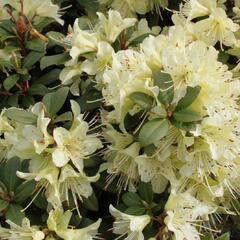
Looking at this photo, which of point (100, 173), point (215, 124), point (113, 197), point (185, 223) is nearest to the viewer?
point (215, 124)

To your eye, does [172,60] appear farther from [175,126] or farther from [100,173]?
[100,173]

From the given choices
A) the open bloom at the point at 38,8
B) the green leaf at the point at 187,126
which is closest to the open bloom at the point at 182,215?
the green leaf at the point at 187,126

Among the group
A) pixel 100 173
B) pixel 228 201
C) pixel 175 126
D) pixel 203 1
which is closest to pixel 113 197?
pixel 100 173

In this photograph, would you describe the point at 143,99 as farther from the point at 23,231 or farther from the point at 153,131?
the point at 23,231

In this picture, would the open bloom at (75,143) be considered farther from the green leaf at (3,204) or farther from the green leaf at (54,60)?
the green leaf at (54,60)

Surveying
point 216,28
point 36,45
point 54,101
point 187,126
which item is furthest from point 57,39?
point 187,126

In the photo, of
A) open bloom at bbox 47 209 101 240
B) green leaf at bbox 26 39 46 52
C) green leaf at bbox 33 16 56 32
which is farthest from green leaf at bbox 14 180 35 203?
green leaf at bbox 33 16 56 32
